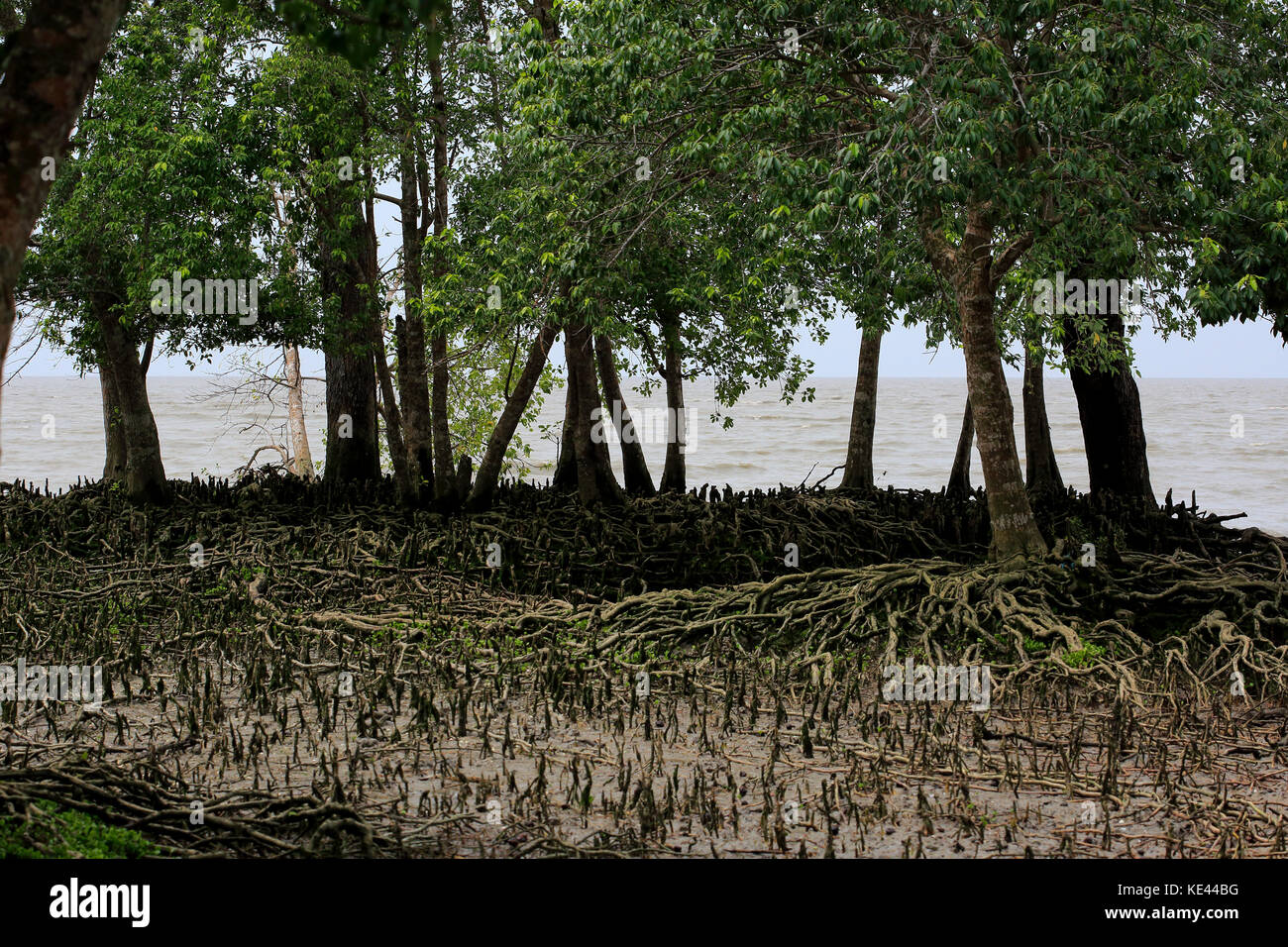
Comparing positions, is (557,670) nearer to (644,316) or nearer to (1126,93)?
(1126,93)

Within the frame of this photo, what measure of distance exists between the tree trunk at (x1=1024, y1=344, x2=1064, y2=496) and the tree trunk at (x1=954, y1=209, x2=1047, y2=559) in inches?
222

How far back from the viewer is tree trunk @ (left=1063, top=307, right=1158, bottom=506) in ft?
57.8

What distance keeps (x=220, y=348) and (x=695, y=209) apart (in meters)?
7.01

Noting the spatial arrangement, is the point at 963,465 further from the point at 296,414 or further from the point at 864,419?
the point at 296,414

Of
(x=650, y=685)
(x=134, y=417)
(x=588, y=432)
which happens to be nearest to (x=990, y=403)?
(x=650, y=685)

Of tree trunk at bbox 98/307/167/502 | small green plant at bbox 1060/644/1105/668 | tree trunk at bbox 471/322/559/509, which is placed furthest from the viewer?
tree trunk at bbox 98/307/167/502

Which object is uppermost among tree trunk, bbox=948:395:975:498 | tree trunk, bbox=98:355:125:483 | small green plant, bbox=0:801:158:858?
tree trunk, bbox=98:355:125:483

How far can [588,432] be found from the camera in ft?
55.7

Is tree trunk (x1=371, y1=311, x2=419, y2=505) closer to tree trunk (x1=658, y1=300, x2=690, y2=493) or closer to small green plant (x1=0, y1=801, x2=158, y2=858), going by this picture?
tree trunk (x1=658, y1=300, x2=690, y2=493)

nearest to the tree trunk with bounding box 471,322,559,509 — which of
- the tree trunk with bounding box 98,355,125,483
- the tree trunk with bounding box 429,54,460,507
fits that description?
the tree trunk with bounding box 429,54,460,507

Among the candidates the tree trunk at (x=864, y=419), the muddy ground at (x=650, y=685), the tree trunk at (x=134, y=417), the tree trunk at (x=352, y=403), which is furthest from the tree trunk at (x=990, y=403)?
the tree trunk at (x=134, y=417)

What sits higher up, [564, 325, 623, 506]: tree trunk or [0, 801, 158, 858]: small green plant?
[564, 325, 623, 506]: tree trunk

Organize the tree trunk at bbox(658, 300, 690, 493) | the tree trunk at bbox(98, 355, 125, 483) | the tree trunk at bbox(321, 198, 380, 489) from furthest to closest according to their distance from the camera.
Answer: the tree trunk at bbox(98, 355, 125, 483)
the tree trunk at bbox(658, 300, 690, 493)
the tree trunk at bbox(321, 198, 380, 489)

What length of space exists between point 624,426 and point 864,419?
3.98 metres
